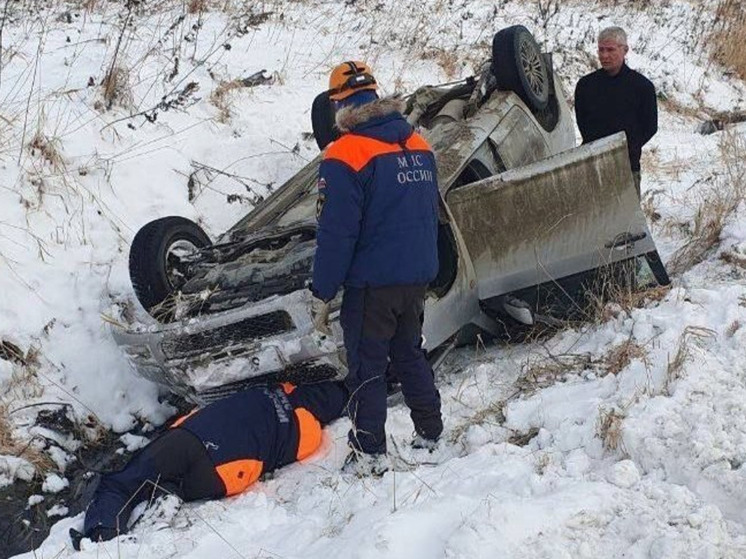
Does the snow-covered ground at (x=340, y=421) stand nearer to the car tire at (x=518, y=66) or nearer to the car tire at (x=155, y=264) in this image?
the car tire at (x=155, y=264)

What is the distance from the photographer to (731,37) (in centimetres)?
1081

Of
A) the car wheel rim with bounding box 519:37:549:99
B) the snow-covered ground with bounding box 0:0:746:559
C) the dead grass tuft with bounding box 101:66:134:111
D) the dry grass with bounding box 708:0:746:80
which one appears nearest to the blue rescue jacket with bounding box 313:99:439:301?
the snow-covered ground with bounding box 0:0:746:559

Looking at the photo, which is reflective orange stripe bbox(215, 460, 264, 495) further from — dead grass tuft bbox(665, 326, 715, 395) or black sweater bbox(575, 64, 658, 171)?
black sweater bbox(575, 64, 658, 171)

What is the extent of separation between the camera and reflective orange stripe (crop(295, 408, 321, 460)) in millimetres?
3934

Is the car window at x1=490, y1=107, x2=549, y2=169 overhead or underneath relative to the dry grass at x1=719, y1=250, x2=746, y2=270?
overhead

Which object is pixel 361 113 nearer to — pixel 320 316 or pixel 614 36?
pixel 320 316

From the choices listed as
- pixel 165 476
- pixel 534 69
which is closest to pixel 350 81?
pixel 165 476

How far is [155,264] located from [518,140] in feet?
8.17

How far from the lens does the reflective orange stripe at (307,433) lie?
12.9ft

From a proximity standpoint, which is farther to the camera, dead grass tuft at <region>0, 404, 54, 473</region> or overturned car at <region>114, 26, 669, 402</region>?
dead grass tuft at <region>0, 404, 54, 473</region>

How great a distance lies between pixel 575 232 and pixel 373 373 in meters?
1.53

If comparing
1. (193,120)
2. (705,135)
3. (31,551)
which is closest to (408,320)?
(31,551)

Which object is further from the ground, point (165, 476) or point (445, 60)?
point (445, 60)

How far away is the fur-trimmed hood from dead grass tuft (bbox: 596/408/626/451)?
1.54 m
